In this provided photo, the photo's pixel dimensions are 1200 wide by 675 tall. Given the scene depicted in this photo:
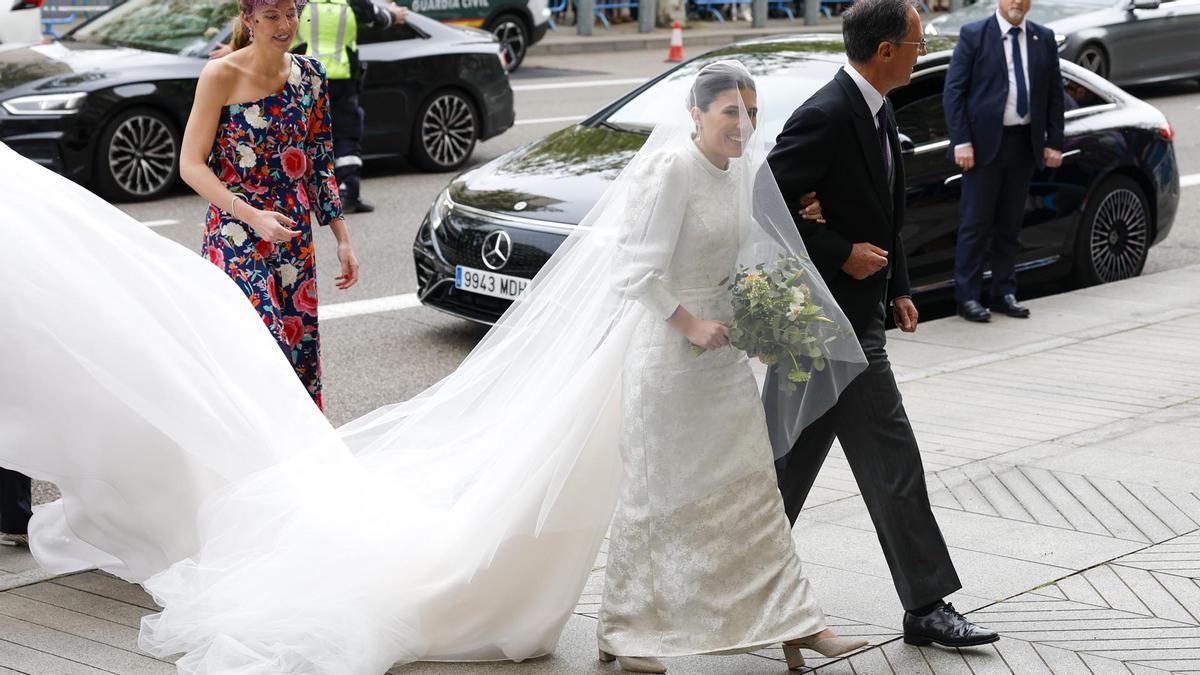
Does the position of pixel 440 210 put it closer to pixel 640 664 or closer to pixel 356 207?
pixel 356 207

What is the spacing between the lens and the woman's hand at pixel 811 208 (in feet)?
13.8

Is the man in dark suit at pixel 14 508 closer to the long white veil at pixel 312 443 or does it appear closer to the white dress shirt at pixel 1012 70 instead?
the long white veil at pixel 312 443

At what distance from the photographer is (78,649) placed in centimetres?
420

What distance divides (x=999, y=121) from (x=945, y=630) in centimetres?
447

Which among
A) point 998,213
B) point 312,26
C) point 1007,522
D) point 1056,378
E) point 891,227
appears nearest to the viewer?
point 891,227

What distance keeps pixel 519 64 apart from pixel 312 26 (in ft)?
36.0

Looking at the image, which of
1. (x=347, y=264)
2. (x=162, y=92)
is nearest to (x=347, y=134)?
(x=162, y=92)

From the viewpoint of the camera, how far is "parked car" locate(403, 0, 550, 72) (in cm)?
2023

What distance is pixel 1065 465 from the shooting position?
5.99 m

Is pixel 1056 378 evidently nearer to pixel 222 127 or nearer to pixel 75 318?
pixel 222 127

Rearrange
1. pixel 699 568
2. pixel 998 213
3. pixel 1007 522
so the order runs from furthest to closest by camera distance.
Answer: pixel 998 213
pixel 1007 522
pixel 699 568

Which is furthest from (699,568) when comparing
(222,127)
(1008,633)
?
(222,127)

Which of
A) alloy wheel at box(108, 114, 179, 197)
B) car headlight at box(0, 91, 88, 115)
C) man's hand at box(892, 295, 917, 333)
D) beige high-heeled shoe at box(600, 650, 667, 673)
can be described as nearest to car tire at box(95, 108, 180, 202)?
alloy wheel at box(108, 114, 179, 197)

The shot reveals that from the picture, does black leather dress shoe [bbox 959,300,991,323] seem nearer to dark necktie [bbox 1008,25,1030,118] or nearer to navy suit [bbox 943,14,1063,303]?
navy suit [bbox 943,14,1063,303]
